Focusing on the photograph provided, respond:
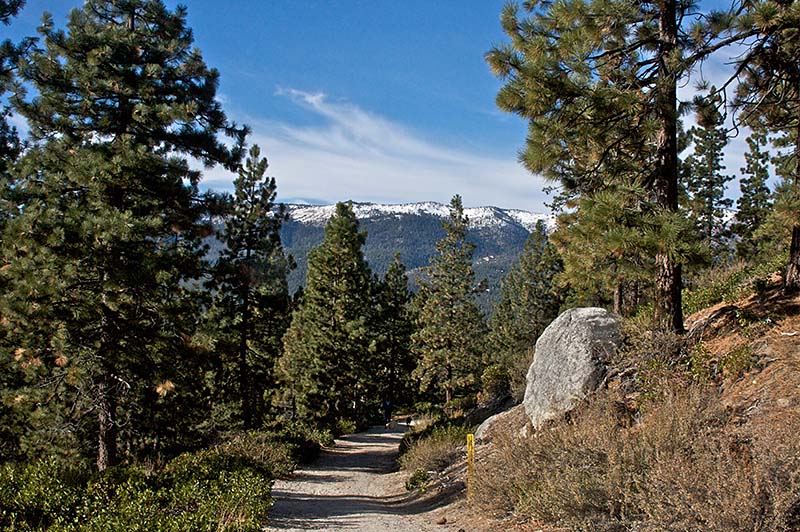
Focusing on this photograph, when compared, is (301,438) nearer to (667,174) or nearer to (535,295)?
(667,174)

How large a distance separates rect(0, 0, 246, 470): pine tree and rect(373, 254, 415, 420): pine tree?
23.1 meters

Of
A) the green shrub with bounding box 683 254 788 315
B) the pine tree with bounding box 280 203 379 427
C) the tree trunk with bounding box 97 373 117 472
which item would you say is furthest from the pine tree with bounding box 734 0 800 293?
the pine tree with bounding box 280 203 379 427

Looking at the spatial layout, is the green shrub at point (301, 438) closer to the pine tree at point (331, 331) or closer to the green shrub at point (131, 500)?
the pine tree at point (331, 331)

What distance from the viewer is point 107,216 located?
912 centimetres

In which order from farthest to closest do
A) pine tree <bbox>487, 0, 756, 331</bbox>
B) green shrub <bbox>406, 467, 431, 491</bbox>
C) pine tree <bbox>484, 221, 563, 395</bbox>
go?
pine tree <bbox>484, 221, 563, 395</bbox> → green shrub <bbox>406, 467, 431, 491</bbox> → pine tree <bbox>487, 0, 756, 331</bbox>

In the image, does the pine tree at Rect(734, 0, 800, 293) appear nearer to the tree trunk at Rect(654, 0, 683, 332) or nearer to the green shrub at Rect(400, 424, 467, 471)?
the tree trunk at Rect(654, 0, 683, 332)

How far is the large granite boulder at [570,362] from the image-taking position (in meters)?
9.09

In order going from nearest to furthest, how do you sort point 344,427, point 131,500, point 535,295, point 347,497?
point 131,500 → point 347,497 → point 344,427 → point 535,295

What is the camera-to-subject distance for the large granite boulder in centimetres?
909

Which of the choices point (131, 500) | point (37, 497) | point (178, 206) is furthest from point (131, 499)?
point (178, 206)

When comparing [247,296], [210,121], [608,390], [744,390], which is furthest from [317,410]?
[744,390]

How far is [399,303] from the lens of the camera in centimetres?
3888

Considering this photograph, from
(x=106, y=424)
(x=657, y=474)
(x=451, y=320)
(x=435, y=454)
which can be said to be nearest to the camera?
(x=657, y=474)

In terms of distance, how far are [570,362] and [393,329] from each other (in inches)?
1144
